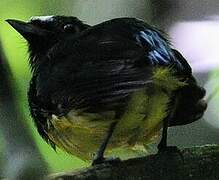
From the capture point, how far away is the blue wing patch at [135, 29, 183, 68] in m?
0.73

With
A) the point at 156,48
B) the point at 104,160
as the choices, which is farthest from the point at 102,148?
the point at 156,48

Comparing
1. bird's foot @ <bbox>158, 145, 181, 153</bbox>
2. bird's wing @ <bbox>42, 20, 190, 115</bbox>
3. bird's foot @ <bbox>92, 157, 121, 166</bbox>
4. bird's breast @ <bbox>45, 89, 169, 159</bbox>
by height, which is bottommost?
bird's foot @ <bbox>158, 145, 181, 153</bbox>

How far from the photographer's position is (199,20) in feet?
3.34

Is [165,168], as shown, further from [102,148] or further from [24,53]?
[24,53]

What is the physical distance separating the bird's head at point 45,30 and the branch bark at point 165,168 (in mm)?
166

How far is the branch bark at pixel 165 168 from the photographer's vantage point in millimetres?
694

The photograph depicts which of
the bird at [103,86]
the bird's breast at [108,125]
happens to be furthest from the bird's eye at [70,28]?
the bird's breast at [108,125]

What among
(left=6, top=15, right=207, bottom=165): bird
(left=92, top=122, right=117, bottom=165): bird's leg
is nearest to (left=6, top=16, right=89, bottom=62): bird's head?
(left=6, top=15, right=207, bottom=165): bird

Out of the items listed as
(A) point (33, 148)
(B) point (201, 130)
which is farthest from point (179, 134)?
(A) point (33, 148)

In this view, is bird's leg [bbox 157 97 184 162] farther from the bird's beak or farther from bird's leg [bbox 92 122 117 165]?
the bird's beak

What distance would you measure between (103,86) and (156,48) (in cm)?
9

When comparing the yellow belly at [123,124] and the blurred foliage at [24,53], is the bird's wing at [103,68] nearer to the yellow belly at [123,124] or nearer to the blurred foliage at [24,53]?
the yellow belly at [123,124]

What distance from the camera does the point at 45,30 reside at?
774 mm

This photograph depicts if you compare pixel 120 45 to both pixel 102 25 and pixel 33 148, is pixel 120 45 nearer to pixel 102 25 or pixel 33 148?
pixel 102 25
